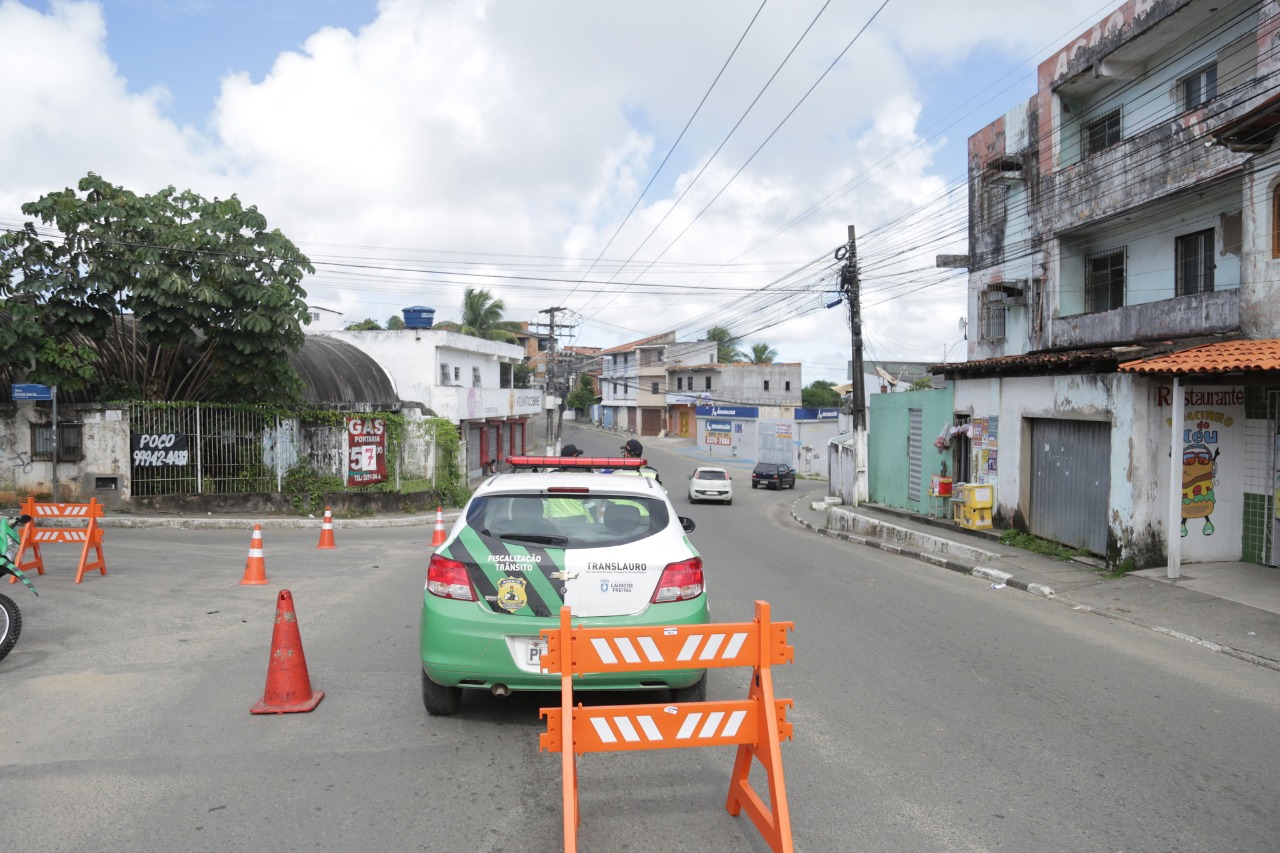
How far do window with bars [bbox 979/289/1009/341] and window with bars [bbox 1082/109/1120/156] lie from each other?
3782 mm

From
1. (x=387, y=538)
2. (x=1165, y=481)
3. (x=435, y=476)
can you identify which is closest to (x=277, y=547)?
(x=387, y=538)

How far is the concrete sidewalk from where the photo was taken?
29.2 feet

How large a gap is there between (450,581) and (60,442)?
19.3 metres

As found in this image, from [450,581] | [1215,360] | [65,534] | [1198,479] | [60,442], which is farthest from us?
[60,442]

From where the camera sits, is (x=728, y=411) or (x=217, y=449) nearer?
(x=217, y=449)

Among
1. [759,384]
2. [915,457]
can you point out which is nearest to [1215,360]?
[915,457]

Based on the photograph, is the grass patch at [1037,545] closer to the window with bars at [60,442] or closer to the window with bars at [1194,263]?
the window with bars at [1194,263]

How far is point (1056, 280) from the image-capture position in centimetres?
1991

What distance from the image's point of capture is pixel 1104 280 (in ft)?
63.6

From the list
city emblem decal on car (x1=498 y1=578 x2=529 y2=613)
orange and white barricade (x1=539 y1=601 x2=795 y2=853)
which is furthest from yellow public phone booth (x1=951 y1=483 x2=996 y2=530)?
orange and white barricade (x1=539 y1=601 x2=795 y2=853)

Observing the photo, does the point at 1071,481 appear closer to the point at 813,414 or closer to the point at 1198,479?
the point at 1198,479

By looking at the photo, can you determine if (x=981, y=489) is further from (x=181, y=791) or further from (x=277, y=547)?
(x=181, y=791)

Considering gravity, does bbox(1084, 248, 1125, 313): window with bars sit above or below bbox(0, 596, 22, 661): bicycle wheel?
above

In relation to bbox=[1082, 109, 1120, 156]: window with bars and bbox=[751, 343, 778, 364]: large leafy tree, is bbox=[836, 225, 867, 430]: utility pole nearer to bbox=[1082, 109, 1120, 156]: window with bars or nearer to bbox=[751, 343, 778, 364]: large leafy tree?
bbox=[1082, 109, 1120, 156]: window with bars
